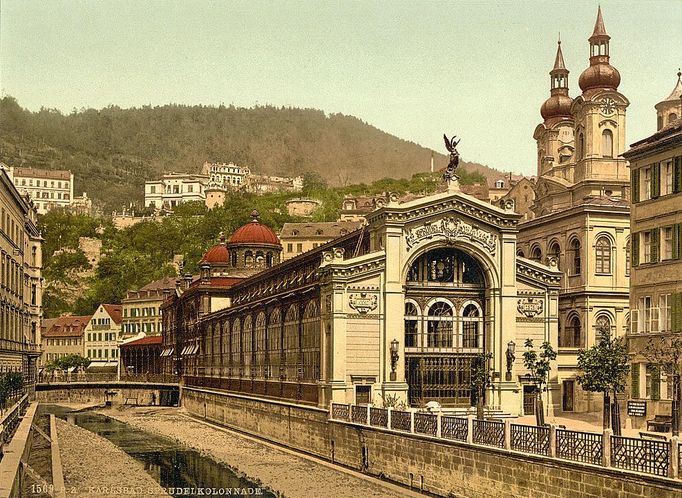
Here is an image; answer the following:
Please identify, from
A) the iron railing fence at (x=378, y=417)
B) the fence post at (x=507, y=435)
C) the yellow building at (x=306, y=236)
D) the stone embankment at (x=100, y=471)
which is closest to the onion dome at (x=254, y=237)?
the stone embankment at (x=100, y=471)

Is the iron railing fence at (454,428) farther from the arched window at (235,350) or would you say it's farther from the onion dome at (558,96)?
the onion dome at (558,96)

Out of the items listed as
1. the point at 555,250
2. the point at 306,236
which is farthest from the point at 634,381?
the point at 306,236

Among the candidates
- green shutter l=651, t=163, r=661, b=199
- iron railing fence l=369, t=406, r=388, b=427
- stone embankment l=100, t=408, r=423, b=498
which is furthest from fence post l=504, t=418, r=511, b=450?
green shutter l=651, t=163, r=661, b=199

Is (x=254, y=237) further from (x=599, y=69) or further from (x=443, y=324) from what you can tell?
(x=443, y=324)

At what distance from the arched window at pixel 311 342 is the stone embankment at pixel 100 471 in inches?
372

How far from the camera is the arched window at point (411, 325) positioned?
49.9 m

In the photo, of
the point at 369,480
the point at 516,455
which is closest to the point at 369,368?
the point at 369,480

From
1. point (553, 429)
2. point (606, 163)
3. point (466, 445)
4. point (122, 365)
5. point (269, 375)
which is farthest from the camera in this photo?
point (122, 365)

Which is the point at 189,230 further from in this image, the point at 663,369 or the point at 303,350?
the point at 663,369

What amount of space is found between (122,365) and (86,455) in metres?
67.5

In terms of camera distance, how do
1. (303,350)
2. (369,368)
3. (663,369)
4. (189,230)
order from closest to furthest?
(663,369) → (369,368) → (303,350) → (189,230)

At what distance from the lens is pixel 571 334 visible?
A: 2616 inches

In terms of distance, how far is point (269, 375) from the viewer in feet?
197

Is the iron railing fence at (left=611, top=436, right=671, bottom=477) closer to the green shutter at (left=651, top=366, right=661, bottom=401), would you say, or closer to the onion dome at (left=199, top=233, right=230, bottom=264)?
the green shutter at (left=651, top=366, right=661, bottom=401)
